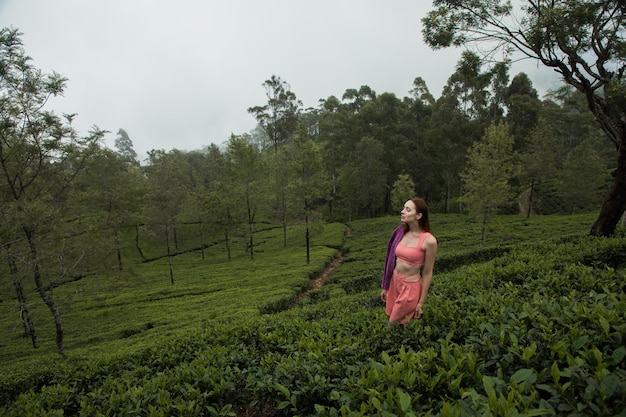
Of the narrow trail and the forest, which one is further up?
the forest

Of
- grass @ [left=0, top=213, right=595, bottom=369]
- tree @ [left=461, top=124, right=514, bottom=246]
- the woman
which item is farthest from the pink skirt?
tree @ [left=461, top=124, right=514, bottom=246]

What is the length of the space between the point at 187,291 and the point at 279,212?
15.6 m

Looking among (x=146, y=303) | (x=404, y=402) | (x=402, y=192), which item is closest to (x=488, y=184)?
(x=402, y=192)

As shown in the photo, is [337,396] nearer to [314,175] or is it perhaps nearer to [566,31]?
[566,31]

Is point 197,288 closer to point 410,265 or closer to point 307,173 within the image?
point 307,173

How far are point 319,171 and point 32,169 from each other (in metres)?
16.5

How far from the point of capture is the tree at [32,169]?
12.4 m

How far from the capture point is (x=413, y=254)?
4.56 metres

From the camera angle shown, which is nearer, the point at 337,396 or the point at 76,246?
the point at 337,396

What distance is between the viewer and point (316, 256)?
89.4 feet

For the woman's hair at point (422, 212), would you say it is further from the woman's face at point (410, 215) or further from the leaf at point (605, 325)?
the leaf at point (605, 325)

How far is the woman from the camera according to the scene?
448 cm

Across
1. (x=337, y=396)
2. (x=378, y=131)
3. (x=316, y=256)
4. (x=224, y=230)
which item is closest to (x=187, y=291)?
(x=316, y=256)

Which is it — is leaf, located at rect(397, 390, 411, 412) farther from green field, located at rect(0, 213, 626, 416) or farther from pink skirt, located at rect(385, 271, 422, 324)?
pink skirt, located at rect(385, 271, 422, 324)
